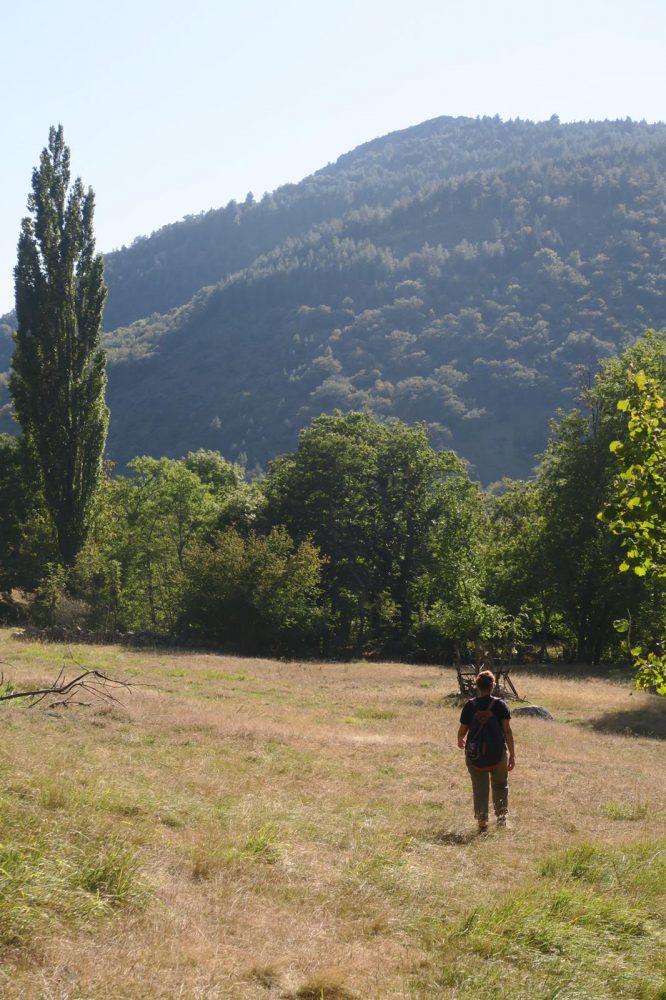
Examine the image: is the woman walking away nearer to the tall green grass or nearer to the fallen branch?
the tall green grass

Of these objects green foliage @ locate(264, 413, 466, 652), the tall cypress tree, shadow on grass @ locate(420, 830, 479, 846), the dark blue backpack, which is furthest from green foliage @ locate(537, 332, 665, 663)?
shadow on grass @ locate(420, 830, 479, 846)

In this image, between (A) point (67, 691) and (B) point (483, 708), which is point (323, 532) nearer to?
(A) point (67, 691)

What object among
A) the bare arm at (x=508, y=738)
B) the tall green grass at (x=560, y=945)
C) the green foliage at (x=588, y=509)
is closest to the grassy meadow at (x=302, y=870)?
the tall green grass at (x=560, y=945)

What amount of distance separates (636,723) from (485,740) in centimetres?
1446

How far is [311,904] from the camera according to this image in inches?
256

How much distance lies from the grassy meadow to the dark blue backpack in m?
0.85

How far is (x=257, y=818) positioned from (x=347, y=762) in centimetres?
508

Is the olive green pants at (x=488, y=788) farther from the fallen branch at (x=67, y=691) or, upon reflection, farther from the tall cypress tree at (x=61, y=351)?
the tall cypress tree at (x=61, y=351)

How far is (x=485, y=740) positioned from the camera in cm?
1005

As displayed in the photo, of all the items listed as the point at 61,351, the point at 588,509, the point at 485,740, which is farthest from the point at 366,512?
the point at 485,740

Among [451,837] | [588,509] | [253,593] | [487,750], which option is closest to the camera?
[451,837]

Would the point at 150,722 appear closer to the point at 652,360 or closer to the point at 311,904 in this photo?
the point at 311,904

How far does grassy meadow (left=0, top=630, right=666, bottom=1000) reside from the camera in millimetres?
5109

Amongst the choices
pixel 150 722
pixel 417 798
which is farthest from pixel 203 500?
pixel 417 798
